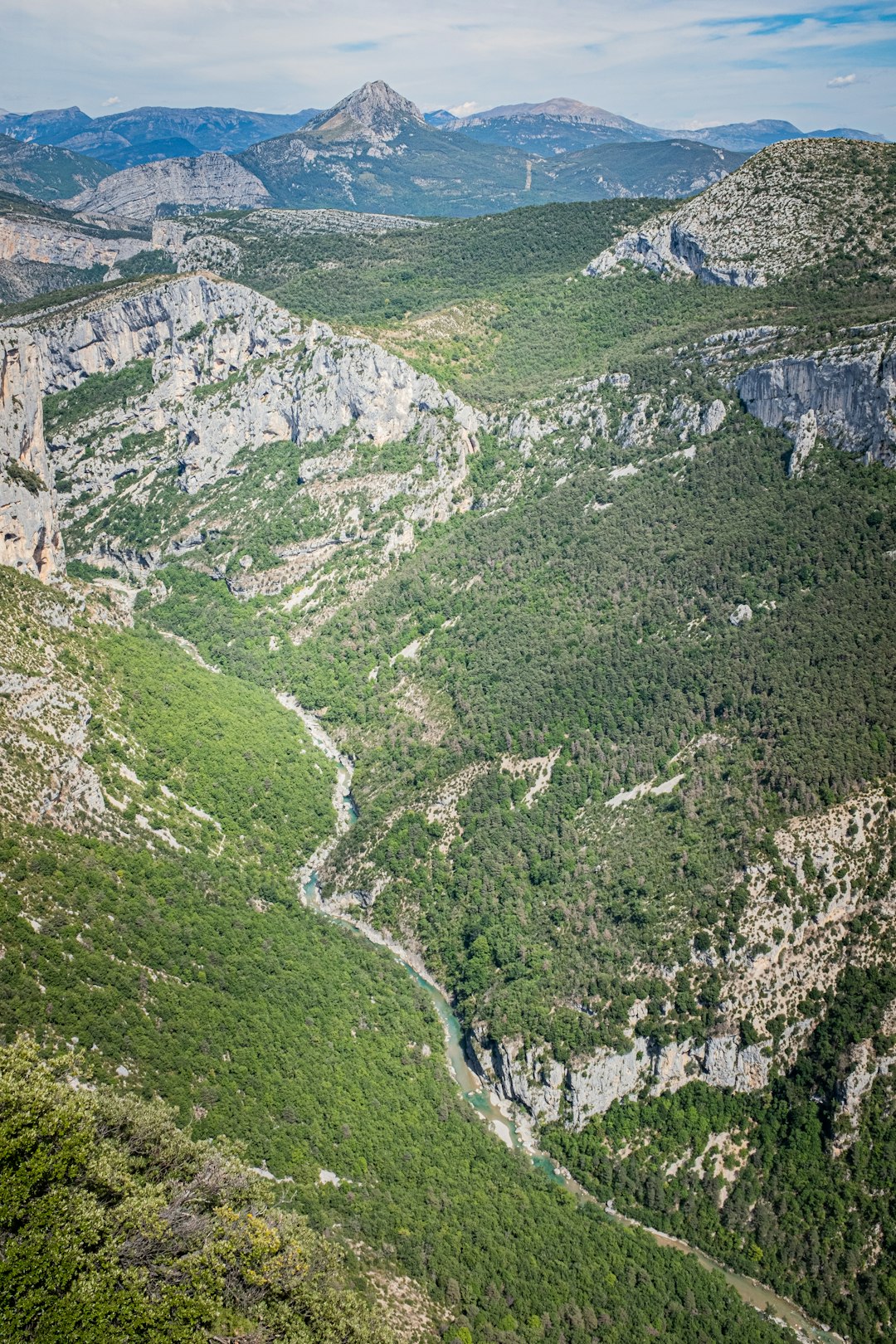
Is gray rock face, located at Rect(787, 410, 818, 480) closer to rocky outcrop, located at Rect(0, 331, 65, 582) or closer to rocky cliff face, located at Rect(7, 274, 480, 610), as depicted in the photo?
rocky cliff face, located at Rect(7, 274, 480, 610)

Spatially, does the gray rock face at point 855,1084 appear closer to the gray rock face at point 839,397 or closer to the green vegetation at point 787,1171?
the green vegetation at point 787,1171

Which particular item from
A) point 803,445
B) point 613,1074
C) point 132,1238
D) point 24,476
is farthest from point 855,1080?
point 24,476

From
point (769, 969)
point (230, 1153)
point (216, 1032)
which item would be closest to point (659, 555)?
point (769, 969)

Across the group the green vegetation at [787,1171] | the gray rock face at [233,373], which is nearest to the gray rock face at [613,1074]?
the green vegetation at [787,1171]

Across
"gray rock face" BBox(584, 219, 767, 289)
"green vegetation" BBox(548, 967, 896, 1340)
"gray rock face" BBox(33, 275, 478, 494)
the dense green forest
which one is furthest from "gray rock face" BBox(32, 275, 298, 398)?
"green vegetation" BBox(548, 967, 896, 1340)

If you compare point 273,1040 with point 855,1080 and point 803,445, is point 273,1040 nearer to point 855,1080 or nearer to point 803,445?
point 855,1080

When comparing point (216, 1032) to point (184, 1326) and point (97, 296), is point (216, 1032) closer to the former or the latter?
point (184, 1326)
